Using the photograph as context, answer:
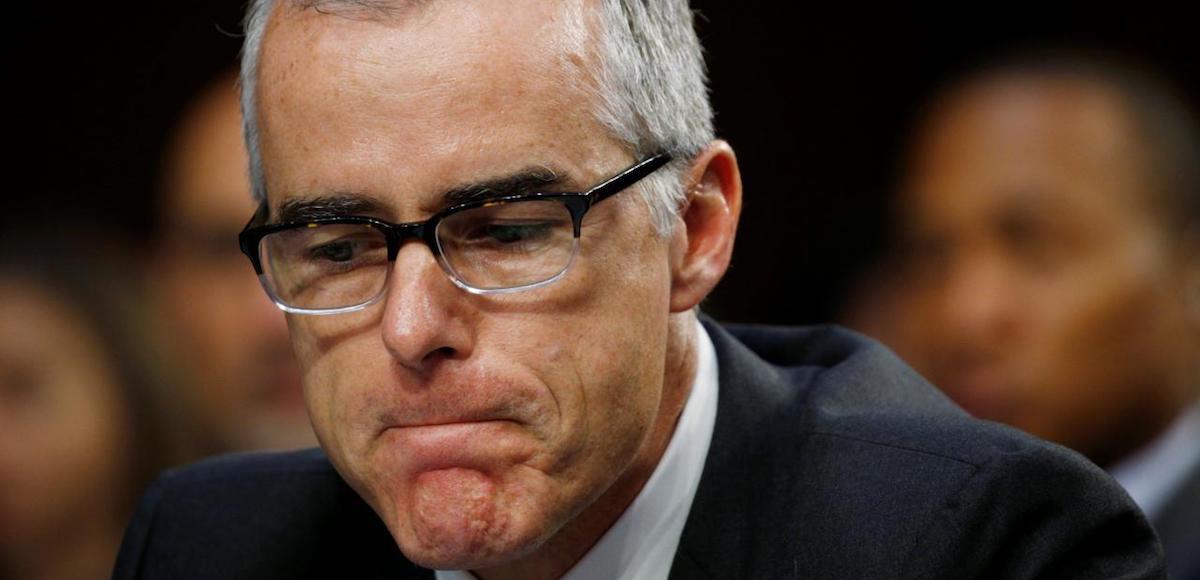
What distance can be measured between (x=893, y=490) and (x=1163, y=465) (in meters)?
1.95

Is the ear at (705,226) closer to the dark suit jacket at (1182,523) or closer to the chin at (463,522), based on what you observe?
the chin at (463,522)

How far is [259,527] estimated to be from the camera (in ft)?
8.24

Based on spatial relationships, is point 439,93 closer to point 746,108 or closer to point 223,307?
point 223,307

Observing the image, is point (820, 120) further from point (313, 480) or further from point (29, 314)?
point (313, 480)

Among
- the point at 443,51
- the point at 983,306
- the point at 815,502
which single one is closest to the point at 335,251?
the point at 443,51

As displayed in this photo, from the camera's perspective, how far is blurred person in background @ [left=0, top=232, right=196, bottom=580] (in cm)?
378

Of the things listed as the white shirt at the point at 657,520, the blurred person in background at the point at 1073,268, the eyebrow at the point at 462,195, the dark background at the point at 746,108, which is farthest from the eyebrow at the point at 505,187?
the dark background at the point at 746,108

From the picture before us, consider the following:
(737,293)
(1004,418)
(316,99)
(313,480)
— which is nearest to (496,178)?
(316,99)

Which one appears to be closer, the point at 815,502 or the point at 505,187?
the point at 505,187

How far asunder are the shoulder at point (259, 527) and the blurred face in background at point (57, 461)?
123 centimetres

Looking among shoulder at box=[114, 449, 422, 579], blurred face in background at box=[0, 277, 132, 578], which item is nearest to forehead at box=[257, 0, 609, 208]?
shoulder at box=[114, 449, 422, 579]

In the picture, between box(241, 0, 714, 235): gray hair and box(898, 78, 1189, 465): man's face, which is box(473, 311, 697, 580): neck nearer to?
box(241, 0, 714, 235): gray hair

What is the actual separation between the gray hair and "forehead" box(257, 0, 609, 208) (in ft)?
0.14

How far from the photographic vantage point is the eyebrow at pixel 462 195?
192cm
